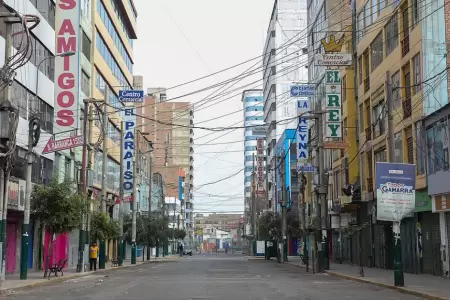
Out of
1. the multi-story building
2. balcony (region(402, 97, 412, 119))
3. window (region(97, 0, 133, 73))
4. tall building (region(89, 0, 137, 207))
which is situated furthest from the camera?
window (region(97, 0, 133, 73))

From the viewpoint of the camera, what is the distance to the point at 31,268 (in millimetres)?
40750

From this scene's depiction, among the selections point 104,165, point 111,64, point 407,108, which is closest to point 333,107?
point 407,108

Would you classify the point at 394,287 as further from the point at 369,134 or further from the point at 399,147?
the point at 369,134

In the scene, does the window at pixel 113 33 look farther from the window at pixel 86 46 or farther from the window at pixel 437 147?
the window at pixel 437 147

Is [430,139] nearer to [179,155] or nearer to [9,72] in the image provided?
[9,72]

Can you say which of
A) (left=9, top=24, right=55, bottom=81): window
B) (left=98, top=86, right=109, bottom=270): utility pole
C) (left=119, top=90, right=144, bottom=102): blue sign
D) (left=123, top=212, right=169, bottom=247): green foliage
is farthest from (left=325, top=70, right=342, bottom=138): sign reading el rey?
(left=123, top=212, right=169, bottom=247): green foliage

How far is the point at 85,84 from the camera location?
49.2 metres

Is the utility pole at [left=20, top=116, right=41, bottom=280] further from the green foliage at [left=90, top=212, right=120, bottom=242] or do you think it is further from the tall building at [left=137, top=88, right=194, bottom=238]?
the tall building at [left=137, top=88, right=194, bottom=238]

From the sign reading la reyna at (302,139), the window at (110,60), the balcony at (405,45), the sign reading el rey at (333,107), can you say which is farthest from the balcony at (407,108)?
the window at (110,60)

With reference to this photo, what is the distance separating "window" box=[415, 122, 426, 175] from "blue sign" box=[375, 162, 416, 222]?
8.08m

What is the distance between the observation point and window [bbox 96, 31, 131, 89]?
5559cm

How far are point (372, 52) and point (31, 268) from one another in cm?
2649

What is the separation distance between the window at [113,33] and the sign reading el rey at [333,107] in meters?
21.7

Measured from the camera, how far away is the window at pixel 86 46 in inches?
1909
